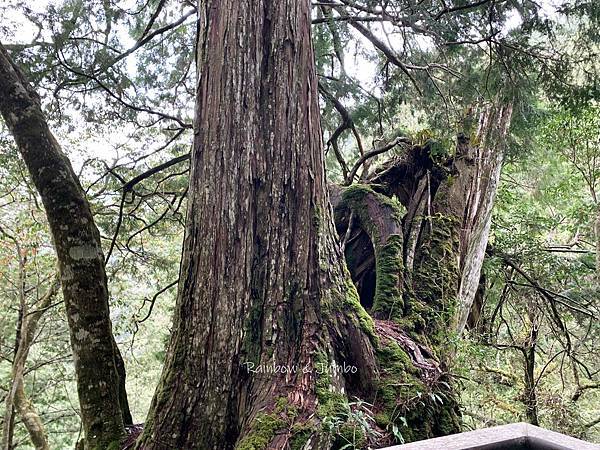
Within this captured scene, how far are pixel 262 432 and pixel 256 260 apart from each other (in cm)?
80

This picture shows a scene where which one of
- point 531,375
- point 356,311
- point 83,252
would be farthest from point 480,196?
point 83,252

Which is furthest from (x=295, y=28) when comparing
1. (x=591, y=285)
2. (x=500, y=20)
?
(x=591, y=285)

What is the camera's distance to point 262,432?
1.88 meters

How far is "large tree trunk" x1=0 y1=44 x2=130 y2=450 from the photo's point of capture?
2551 millimetres

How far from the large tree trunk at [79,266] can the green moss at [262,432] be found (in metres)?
1.02

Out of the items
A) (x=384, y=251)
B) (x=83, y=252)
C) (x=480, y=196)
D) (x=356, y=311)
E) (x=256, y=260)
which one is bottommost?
(x=356, y=311)

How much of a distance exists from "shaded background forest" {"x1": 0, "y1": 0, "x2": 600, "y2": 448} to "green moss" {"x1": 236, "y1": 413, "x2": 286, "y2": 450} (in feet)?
2.90

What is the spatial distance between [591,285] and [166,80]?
18.8ft

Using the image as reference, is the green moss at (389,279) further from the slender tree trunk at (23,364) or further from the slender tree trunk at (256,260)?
the slender tree trunk at (23,364)

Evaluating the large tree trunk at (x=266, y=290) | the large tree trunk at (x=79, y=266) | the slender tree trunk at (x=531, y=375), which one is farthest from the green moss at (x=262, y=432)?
the slender tree trunk at (x=531, y=375)

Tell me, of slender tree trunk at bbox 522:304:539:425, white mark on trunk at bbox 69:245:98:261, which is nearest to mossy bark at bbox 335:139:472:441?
white mark on trunk at bbox 69:245:98:261

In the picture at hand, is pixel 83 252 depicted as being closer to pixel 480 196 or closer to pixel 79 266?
pixel 79 266

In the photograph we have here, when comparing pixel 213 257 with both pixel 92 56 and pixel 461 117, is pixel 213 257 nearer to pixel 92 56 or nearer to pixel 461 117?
pixel 461 117

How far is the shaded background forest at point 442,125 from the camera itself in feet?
11.6
